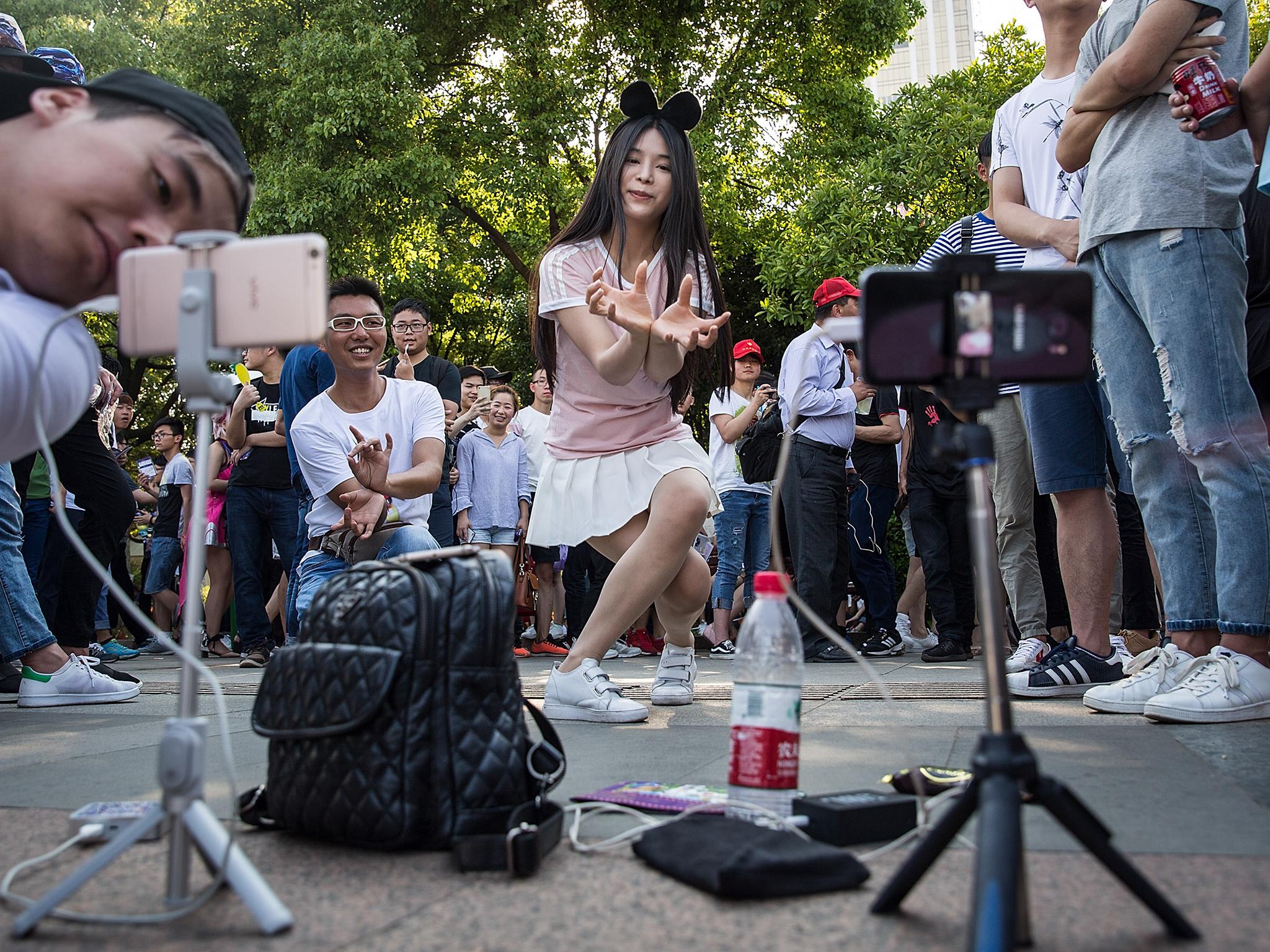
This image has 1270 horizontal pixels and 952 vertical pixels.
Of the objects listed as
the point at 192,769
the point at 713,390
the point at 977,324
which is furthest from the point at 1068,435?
the point at 192,769

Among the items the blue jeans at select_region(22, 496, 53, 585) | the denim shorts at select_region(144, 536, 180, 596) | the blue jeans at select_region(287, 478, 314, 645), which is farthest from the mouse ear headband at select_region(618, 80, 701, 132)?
the denim shorts at select_region(144, 536, 180, 596)

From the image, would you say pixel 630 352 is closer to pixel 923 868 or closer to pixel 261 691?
pixel 261 691

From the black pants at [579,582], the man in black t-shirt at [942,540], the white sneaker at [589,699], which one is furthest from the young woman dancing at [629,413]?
the black pants at [579,582]

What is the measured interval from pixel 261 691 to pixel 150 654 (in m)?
8.32

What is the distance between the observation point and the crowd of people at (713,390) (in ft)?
6.42

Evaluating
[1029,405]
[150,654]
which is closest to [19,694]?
[1029,405]

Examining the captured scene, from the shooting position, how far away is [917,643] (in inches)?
312

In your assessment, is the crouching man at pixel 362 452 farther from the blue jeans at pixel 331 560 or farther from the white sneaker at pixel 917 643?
the white sneaker at pixel 917 643

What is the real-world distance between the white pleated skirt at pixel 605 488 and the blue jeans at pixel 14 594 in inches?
81.5

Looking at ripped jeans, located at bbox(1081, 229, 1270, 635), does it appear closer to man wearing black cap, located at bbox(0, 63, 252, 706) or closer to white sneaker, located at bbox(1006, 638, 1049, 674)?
white sneaker, located at bbox(1006, 638, 1049, 674)

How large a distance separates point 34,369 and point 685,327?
70.1 inches

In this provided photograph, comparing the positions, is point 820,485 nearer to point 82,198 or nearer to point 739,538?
point 739,538

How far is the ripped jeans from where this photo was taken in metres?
2.90

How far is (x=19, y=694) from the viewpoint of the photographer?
435cm
